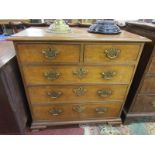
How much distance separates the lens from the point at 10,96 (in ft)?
2.89

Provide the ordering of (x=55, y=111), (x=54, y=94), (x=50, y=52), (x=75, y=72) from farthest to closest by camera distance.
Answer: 1. (x=55, y=111)
2. (x=54, y=94)
3. (x=75, y=72)
4. (x=50, y=52)

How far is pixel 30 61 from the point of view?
861mm

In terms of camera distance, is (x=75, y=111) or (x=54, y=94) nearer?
(x=54, y=94)

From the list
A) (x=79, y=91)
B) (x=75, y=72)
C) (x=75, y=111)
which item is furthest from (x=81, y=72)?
(x=75, y=111)

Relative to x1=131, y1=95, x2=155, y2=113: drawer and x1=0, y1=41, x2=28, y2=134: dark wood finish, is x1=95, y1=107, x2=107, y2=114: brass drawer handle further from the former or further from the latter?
x1=0, y1=41, x2=28, y2=134: dark wood finish

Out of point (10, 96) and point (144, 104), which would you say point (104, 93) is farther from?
point (10, 96)

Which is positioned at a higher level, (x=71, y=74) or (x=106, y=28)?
(x=106, y=28)

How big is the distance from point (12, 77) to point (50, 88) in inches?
10.8

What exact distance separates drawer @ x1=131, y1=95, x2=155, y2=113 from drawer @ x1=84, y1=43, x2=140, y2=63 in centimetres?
44

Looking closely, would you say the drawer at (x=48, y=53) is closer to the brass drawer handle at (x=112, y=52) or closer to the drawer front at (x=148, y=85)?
the brass drawer handle at (x=112, y=52)

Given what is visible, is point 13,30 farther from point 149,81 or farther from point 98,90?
point 149,81

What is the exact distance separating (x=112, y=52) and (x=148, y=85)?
0.47 m

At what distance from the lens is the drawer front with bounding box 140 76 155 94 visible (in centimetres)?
104

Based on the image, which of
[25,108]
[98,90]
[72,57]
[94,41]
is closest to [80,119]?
[98,90]
